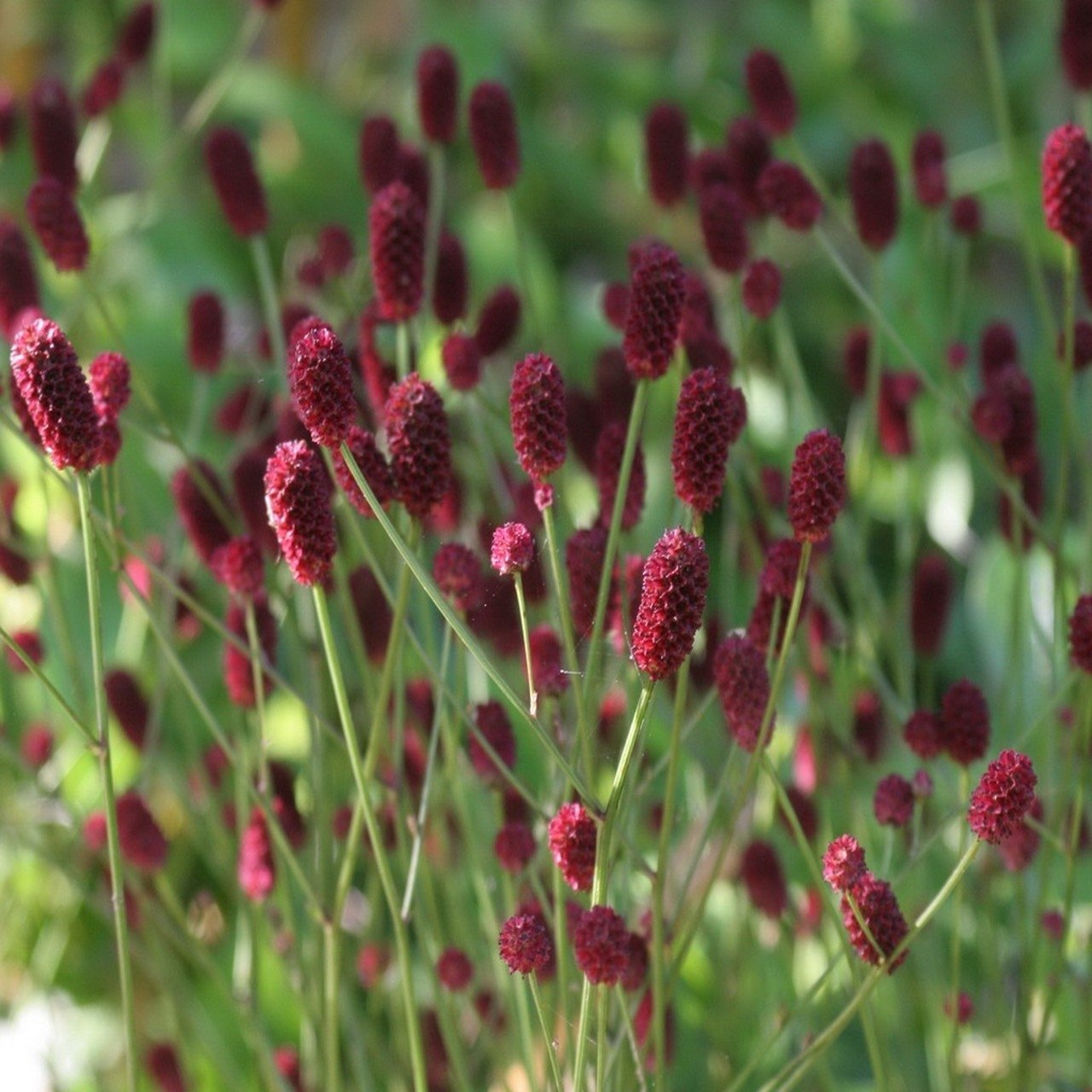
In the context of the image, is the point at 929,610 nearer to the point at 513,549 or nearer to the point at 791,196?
the point at 791,196

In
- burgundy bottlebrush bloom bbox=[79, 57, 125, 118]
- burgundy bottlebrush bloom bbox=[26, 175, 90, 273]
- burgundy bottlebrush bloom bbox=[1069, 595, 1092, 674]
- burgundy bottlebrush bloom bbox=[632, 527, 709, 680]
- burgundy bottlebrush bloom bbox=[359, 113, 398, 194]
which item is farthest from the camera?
burgundy bottlebrush bloom bbox=[79, 57, 125, 118]

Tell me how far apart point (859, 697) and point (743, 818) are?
0.10 metres

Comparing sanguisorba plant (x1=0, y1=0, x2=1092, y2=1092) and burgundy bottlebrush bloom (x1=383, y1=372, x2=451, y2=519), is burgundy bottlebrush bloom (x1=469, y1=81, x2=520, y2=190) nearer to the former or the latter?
sanguisorba plant (x1=0, y1=0, x2=1092, y2=1092)

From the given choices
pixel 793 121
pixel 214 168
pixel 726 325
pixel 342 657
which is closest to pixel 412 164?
pixel 214 168

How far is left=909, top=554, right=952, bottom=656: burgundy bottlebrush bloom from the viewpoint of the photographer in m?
0.79

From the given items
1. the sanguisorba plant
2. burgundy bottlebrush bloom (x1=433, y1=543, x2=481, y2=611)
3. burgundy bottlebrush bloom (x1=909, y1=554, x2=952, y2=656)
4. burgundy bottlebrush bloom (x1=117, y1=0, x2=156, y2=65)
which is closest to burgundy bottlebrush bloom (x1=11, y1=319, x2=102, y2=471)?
the sanguisorba plant

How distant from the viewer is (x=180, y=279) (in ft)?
5.16

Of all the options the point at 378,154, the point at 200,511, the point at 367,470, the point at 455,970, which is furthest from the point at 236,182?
the point at 455,970

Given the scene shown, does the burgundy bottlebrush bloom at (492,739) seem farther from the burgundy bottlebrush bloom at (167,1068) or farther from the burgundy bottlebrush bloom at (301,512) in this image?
the burgundy bottlebrush bloom at (167,1068)

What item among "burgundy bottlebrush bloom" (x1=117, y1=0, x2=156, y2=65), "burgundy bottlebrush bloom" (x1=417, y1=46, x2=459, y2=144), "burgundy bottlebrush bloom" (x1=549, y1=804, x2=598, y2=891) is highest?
"burgundy bottlebrush bloom" (x1=117, y1=0, x2=156, y2=65)

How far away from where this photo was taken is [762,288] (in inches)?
26.5

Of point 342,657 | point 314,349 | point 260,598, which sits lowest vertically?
point 342,657

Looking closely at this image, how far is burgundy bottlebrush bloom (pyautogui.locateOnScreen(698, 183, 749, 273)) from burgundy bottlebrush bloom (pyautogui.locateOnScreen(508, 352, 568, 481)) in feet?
0.65

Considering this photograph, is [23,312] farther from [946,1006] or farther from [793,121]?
[946,1006]
